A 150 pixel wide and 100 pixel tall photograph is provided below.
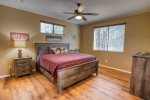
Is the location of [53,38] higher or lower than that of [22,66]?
higher

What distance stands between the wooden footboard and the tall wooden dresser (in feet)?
4.54

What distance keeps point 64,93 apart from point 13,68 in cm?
235

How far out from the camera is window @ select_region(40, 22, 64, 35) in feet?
14.3

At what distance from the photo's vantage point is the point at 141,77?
7.30ft

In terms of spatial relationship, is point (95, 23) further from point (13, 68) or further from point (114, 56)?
point (13, 68)

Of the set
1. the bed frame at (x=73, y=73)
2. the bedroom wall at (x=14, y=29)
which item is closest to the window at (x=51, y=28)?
the bedroom wall at (x=14, y=29)

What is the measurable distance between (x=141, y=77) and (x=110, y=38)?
289 cm

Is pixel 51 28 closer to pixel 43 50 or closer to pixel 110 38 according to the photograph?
pixel 43 50

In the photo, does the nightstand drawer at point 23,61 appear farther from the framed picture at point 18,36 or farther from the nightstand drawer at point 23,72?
the framed picture at point 18,36

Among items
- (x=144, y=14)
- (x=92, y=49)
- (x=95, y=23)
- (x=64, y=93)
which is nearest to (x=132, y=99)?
(x=64, y=93)

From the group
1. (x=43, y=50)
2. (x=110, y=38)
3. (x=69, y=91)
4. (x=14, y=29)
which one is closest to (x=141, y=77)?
(x=69, y=91)

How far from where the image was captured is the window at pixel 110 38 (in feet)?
14.4

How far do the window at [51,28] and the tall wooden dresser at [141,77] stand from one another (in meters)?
3.78

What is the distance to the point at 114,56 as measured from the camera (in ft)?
15.2
